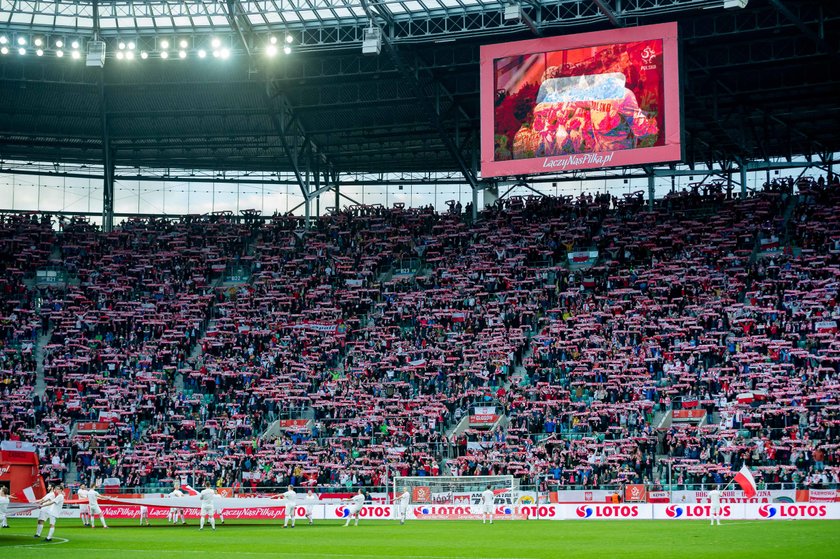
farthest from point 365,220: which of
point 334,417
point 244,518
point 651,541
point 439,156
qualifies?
point 651,541

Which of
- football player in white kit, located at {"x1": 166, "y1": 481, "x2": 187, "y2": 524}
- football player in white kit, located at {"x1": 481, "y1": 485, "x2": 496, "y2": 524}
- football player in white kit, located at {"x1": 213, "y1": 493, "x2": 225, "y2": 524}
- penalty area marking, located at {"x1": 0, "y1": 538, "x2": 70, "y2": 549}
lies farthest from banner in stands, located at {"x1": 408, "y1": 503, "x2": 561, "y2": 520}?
penalty area marking, located at {"x1": 0, "y1": 538, "x2": 70, "y2": 549}

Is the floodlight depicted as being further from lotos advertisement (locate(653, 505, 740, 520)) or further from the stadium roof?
lotos advertisement (locate(653, 505, 740, 520))

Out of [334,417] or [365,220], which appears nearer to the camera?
[334,417]

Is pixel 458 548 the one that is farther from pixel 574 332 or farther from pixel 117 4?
pixel 117 4

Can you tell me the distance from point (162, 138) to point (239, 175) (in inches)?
372

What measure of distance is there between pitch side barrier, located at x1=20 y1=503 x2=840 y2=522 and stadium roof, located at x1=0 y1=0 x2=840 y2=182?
22514 mm

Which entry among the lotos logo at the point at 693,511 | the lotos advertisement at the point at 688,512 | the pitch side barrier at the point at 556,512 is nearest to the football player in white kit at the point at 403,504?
the pitch side barrier at the point at 556,512

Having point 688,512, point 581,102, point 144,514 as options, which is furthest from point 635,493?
point 581,102

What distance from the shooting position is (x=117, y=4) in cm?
6053

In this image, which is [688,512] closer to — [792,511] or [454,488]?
[792,511]

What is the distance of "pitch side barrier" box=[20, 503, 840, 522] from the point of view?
40125mm

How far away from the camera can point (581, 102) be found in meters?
57.7

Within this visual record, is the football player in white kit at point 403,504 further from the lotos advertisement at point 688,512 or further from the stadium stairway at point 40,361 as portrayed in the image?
the stadium stairway at point 40,361

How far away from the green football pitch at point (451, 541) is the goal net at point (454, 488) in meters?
4.36
